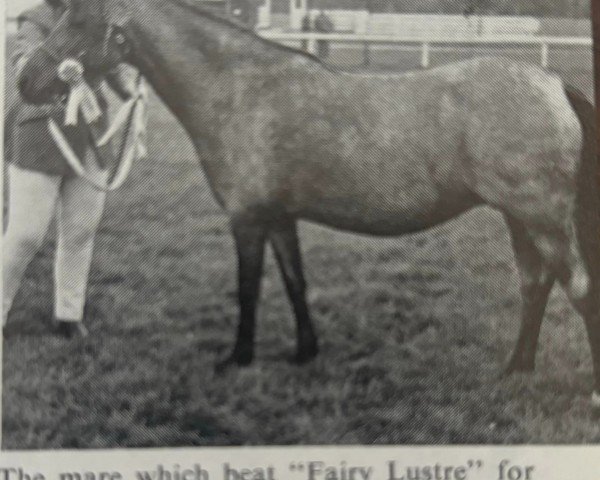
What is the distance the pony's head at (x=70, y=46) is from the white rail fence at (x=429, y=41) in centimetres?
22

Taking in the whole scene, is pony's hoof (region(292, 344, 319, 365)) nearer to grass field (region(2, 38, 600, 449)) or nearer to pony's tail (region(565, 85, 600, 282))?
grass field (region(2, 38, 600, 449))

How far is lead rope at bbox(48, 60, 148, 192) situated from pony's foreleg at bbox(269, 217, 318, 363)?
0.22 meters

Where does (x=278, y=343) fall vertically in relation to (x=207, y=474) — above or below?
above

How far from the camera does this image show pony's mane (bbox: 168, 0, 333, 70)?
122 cm

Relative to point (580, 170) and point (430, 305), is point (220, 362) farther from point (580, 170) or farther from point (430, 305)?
point (580, 170)

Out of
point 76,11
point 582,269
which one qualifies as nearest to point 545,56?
point 582,269

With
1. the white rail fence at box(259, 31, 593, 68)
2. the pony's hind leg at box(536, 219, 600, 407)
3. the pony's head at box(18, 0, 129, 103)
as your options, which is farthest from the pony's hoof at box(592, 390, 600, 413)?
the pony's head at box(18, 0, 129, 103)

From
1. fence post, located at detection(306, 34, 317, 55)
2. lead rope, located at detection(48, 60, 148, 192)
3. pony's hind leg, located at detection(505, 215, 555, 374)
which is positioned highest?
fence post, located at detection(306, 34, 317, 55)

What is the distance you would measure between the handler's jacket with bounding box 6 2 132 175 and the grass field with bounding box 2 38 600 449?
0.09 meters

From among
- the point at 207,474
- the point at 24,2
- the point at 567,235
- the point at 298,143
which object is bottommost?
the point at 207,474

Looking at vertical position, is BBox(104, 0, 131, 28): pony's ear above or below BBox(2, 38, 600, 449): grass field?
above

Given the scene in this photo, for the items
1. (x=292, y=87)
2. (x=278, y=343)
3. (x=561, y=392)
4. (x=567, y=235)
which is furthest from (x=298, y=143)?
(x=561, y=392)

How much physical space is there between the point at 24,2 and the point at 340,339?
650mm

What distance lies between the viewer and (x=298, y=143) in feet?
3.93
